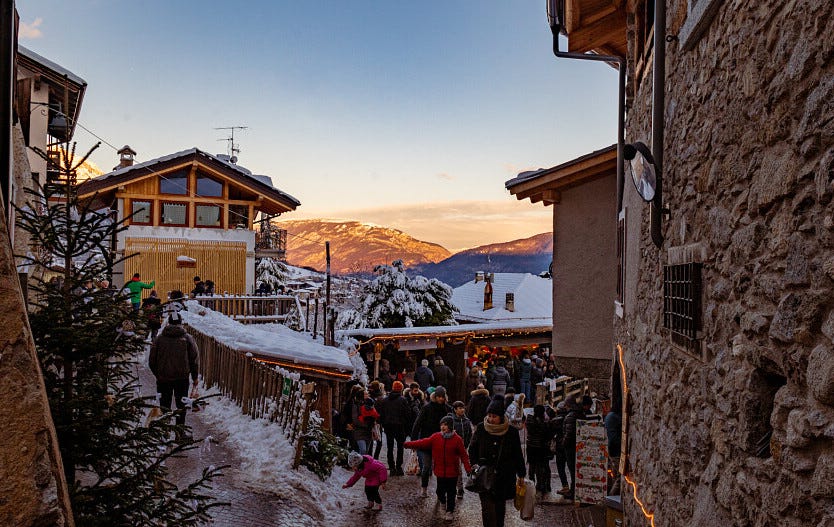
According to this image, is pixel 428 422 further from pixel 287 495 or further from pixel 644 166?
pixel 644 166

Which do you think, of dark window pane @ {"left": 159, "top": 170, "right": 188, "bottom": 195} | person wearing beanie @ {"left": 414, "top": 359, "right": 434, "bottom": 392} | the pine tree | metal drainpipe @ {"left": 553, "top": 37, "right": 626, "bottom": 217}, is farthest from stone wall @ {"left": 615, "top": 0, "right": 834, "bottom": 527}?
dark window pane @ {"left": 159, "top": 170, "right": 188, "bottom": 195}

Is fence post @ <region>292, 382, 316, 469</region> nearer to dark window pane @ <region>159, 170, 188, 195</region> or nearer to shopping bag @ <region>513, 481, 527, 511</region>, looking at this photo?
shopping bag @ <region>513, 481, 527, 511</region>

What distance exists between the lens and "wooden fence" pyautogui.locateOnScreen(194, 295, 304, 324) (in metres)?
20.6

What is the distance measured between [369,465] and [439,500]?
1111 mm

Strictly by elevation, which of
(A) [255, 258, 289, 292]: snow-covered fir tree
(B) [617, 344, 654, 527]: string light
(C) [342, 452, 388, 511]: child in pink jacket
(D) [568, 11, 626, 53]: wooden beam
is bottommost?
(C) [342, 452, 388, 511]: child in pink jacket

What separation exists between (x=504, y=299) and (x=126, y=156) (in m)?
20.7

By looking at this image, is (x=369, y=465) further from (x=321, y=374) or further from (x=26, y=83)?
(x=26, y=83)

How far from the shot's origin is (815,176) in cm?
237

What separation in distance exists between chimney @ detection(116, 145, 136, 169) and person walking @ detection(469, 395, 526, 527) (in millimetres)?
26892

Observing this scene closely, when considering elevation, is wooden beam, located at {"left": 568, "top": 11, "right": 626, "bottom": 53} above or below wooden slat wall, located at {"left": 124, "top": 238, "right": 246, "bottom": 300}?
above

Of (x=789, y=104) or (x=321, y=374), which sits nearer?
(x=789, y=104)

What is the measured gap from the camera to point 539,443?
395 inches

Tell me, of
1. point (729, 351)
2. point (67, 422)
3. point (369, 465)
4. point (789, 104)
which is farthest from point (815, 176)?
point (369, 465)

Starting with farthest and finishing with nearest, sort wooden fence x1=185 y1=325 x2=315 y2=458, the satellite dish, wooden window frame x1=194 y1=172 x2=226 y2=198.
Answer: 1. wooden window frame x1=194 y1=172 x2=226 y2=198
2. wooden fence x1=185 y1=325 x2=315 y2=458
3. the satellite dish
